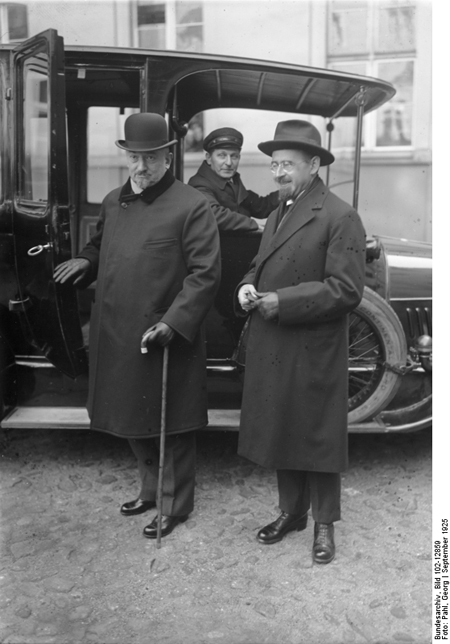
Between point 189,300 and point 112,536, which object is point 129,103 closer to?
point 189,300

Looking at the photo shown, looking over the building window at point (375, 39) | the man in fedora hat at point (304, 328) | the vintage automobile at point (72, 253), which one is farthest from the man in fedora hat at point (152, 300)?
the building window at point (375, 39)

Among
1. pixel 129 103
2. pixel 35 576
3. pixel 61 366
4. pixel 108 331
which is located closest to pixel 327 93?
pixel 129 103

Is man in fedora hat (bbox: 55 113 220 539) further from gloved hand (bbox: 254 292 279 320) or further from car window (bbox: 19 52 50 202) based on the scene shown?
car window (bbox: 19 52 50 202)

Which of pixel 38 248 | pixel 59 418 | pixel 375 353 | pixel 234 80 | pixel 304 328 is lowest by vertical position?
pixel 59 418

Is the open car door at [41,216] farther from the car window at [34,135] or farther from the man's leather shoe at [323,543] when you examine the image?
the man's leather shoe at [323,543]

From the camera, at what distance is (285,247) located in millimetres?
2949

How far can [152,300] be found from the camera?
308 cm

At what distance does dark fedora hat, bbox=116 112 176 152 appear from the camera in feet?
9.79

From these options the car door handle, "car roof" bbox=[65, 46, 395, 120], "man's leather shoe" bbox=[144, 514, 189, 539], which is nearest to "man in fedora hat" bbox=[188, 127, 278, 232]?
"car roof" bbox=[65, 46, 395, 120]

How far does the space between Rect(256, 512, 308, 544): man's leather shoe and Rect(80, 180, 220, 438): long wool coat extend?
24.6 inches

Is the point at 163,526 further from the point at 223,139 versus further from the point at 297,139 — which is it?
the point at 223,139

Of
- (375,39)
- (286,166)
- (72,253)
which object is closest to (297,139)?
(286,166)

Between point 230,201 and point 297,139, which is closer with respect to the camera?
point 297,139

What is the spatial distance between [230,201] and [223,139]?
376mm
